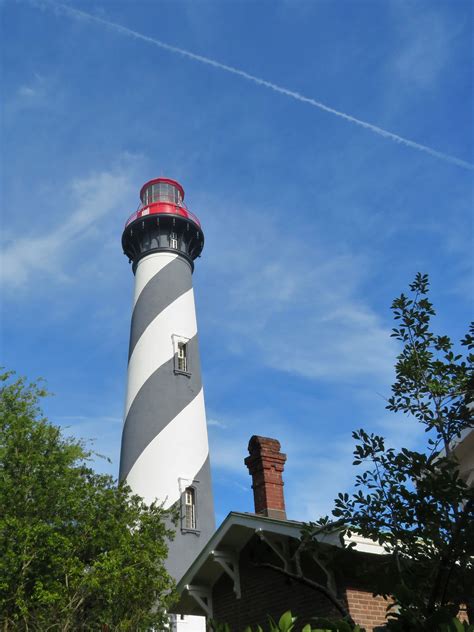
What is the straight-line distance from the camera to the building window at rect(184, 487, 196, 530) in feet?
70.3

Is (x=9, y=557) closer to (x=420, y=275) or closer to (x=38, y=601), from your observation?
(x=38, y=601)

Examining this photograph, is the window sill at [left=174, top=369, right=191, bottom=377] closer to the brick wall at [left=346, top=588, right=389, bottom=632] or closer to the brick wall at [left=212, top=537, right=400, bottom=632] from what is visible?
the brick wall at [left=212, top=537, right=400, bottom=632]

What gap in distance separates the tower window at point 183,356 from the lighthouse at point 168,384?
0.04 m

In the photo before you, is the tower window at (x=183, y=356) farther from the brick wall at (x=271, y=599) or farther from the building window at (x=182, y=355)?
the brick wall at (x=271, y=599)

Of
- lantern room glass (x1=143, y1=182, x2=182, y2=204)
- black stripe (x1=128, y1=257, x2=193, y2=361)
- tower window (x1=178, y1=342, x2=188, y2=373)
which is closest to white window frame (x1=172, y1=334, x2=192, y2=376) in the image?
tower window (x1=178, y1=342, x2=188, y2=373)

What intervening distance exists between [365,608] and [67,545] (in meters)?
7.04

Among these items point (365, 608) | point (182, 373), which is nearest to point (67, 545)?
point (365, 608)

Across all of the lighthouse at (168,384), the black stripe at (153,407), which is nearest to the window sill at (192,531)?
the lighthouse at (168,384)

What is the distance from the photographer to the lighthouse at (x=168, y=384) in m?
21.8

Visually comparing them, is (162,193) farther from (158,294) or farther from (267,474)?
(267,474)

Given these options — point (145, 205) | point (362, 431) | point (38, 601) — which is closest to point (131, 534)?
point (38, 601)

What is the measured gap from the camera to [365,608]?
10.9 m

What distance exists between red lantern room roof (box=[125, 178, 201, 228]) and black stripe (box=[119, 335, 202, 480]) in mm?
8011

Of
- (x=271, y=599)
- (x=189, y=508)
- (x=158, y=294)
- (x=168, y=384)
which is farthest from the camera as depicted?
(x=158, y=294)
